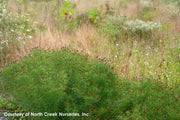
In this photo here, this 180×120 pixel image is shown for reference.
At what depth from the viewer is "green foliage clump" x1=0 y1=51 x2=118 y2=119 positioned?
280 cm

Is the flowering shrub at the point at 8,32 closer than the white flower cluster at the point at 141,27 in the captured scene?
Yes

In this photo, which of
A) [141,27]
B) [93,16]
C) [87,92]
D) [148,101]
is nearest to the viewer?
[87,92]

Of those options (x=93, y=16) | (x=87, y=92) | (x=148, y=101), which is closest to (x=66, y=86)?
(x=87, y=92)

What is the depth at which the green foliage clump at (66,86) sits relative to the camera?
2.80 metres

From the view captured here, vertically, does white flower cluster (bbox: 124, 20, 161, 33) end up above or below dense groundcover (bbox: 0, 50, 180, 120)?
above

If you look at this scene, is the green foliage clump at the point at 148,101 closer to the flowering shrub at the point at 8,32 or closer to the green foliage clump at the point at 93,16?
the flowering shrub at the point at 8,32

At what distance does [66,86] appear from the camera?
2.85 m

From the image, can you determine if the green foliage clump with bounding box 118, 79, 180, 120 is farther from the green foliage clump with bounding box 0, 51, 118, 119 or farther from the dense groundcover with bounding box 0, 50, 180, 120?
the green foliage clump with bounding box 0, 51, 118, 119

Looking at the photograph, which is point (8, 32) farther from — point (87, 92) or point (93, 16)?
point (87, 92)

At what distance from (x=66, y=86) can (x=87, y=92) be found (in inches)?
10.4

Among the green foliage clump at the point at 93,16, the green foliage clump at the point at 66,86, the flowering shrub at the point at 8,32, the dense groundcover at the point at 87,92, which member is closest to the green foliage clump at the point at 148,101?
the dense groundcover at the point at 87,92

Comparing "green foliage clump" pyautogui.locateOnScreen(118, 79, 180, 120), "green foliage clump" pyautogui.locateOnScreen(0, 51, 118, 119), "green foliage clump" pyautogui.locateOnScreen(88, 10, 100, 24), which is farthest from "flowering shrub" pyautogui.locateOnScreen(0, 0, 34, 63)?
"green foliage clump" pyautogui.locateOnScreen(118, 79, 180, 120)

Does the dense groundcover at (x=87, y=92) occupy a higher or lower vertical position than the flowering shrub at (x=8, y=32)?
lower

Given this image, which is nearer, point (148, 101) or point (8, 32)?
point (148, 101)
